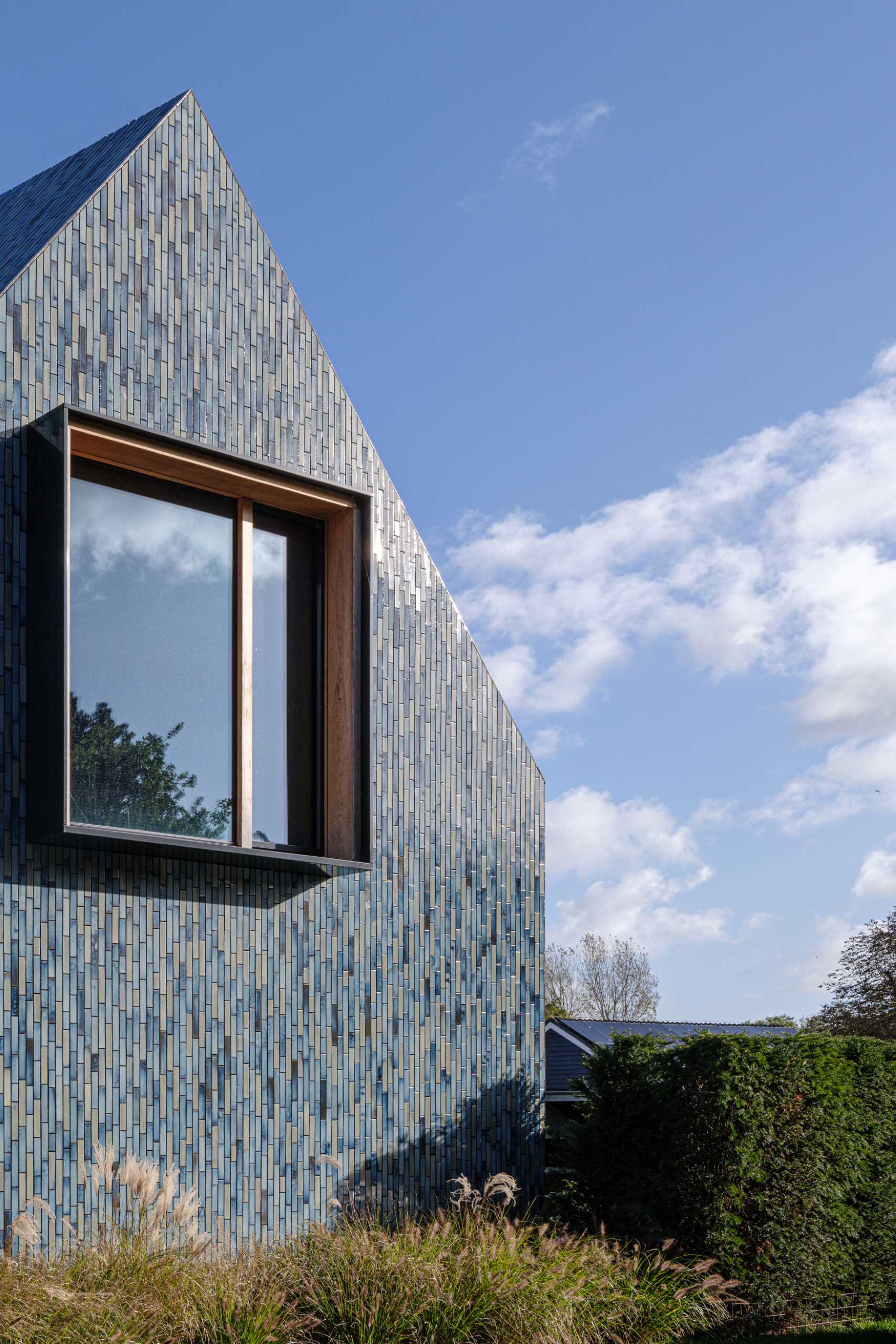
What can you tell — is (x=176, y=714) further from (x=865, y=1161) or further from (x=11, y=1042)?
(x=865, y=1161)

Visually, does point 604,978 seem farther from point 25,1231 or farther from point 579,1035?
point 25,1231

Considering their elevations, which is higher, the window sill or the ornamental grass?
the window sill

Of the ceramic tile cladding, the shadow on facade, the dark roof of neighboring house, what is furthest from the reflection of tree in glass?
the dark roof of neighboring house

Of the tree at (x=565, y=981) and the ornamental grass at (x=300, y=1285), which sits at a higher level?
the ornamental grass at (x=300, y=1285)

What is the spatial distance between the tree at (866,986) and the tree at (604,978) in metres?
14.8

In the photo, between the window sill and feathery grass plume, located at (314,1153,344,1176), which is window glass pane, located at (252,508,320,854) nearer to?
the window sill

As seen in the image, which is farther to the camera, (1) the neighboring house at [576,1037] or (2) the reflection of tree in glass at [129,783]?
(1) the neighboring house at [576,1037]

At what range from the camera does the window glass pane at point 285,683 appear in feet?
32.0

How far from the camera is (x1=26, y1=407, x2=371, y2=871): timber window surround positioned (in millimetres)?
8328

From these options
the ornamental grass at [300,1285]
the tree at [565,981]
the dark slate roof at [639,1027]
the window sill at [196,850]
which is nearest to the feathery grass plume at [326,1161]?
the ornamental grass at [300,1285]

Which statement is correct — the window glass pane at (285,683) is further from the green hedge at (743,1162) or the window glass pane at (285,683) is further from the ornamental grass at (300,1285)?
the green hedge at (743,1162)

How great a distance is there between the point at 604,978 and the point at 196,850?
4595 centimetres

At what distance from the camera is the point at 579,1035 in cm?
1820

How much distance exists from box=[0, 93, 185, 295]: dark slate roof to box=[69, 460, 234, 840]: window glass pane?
4.82ft
